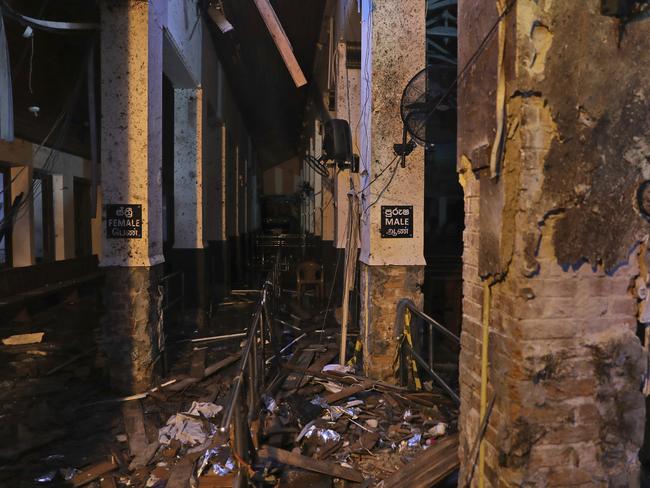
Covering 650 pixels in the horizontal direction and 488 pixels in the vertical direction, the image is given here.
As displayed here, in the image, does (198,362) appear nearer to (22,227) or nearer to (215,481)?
(215,481)

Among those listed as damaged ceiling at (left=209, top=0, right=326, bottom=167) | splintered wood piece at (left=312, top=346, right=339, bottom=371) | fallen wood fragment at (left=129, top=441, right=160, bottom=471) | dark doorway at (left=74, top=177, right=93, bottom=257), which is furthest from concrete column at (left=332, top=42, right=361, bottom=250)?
dark doorway at (left=74, top=177, right=93, bottom=257)

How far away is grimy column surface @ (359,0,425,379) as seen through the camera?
5.42 m

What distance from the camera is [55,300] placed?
9594mm

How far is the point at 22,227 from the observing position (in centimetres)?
909

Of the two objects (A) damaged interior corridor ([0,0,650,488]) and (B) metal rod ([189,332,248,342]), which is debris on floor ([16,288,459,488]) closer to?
(A) damaged interior corridor ([0,0,650,488])

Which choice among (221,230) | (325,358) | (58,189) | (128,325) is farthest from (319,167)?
(58,189)

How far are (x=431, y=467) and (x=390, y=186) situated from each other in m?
3.25

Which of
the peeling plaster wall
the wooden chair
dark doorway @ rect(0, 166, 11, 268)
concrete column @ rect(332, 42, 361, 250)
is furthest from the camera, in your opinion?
the wooden chair

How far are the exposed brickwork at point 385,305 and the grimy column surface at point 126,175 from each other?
2666 millimetres

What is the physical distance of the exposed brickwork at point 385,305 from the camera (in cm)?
542

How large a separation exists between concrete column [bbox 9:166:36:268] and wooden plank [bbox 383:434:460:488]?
28.9 ft

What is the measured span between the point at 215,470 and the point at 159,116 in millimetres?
4163

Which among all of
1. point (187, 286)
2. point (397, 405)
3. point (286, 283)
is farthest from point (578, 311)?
point (286, 283)

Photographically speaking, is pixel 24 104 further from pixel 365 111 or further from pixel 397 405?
pixel 397 405
